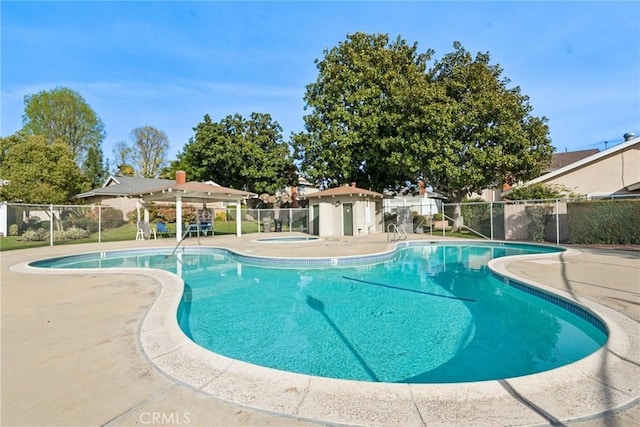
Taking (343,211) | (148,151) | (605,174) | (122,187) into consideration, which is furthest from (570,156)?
(148,151)

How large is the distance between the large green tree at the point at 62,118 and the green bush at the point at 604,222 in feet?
139

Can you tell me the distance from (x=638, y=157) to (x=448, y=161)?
377 inches

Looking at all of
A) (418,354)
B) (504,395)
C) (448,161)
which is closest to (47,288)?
(418,354)

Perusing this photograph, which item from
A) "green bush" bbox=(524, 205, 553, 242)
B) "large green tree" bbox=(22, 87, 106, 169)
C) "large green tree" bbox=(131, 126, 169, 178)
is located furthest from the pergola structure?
"large green tree" bbox=(131, 126, 169, 178)

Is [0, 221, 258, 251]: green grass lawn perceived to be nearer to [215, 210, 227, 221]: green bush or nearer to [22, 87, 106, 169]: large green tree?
[215, 210, 227, 221]: green bush

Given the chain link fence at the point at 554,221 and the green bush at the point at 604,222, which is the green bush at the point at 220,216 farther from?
the green bush at the point at 604,222

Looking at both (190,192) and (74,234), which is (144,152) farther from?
(190,192)

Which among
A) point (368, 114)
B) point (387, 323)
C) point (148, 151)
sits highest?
point (148, 151)

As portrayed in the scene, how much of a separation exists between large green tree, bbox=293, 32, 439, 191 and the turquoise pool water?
10.2m

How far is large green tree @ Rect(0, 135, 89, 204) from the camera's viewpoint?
2105 centimetres

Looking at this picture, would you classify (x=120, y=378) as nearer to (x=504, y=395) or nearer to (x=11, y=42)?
(x=504, y=395)

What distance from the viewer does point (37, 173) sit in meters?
21.5

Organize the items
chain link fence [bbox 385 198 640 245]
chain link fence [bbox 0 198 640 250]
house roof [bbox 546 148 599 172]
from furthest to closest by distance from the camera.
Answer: house roof [bbox 546 148 599 172], chain link fence [bbox 0 198 640 250], chain link fence [bbox 385 198 640 245]

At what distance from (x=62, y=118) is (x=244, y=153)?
22.0 m
